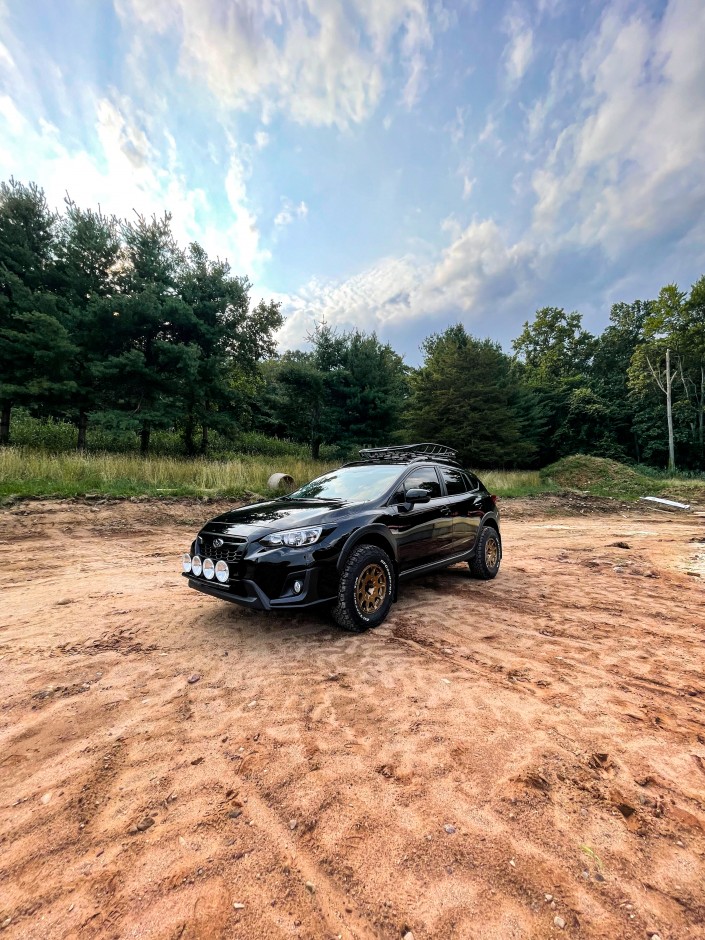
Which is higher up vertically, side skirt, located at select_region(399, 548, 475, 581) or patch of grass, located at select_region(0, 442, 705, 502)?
patch of grass, located at select_region(0, 442, 705, 502)

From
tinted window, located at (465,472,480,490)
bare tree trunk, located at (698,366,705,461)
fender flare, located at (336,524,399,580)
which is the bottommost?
fender flare, located at (336,524,399,580)

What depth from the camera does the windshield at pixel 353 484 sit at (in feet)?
14.0

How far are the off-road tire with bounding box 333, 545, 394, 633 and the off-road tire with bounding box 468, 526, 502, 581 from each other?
6.29 feet

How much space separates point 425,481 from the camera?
4.84 m

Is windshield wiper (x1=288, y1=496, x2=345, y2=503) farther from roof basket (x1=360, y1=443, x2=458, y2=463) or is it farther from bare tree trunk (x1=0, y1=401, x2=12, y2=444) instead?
bare tree trunk (x1=0, y1=401, x2=12, y2=444)

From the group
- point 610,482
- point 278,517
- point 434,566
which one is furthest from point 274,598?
point 610,482

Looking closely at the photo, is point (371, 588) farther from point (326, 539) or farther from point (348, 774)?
point (348, 774)

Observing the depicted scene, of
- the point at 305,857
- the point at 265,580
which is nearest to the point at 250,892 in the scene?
the point at 305,857

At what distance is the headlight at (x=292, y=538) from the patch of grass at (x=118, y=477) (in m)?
7.52

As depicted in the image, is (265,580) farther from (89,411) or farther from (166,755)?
(89,411)

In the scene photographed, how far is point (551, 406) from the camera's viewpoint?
3531 cm

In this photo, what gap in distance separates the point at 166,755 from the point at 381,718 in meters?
1.17

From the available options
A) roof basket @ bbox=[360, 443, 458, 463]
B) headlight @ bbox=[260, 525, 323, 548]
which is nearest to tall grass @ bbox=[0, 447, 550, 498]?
roof basket @ bbox=[360, 443, 458, 463]

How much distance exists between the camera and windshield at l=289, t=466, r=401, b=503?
4266mm
